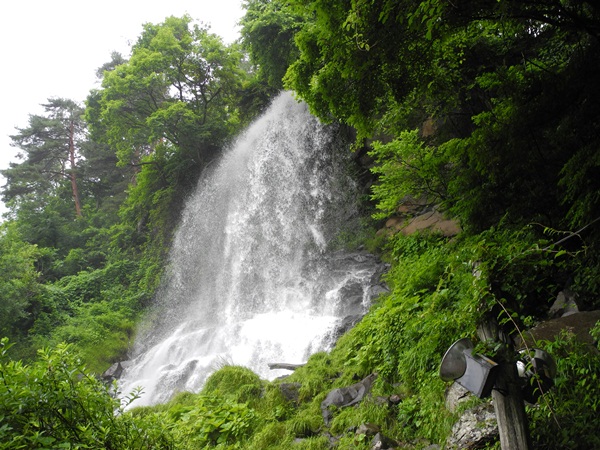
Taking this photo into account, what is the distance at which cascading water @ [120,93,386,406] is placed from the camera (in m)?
11.8

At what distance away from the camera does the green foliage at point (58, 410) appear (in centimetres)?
211

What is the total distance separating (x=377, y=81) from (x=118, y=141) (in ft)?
63.9

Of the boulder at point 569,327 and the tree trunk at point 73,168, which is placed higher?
the tree trunk at point 73,168

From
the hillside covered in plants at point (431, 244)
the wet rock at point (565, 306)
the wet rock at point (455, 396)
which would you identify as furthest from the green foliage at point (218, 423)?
the wet rock at point (565, 306)

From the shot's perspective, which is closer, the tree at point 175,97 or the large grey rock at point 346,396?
the large grey rock at point 346,396

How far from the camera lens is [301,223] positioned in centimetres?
1622

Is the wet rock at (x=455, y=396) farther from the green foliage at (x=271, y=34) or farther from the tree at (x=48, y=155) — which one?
the tree at (x=48, y=155)

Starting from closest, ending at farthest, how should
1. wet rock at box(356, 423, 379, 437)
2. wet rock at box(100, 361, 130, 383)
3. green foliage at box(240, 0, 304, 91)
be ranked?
wet rock at box(356, 423, 379, 437)
wet rock at box(100, 361, 130, 383)
green foliage at box(240, 0, 304, 91)

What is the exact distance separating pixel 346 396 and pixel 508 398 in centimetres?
379

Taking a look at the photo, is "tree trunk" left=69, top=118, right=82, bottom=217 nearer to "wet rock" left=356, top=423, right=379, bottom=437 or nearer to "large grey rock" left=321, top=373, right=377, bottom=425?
"large grey rock" left=321, top=373, right=377, bottom=425

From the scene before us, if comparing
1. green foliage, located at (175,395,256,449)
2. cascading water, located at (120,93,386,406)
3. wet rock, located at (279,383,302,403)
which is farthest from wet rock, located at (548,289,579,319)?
cascading water, located at (120,93,386,406)

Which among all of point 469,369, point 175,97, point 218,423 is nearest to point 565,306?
point 469,369

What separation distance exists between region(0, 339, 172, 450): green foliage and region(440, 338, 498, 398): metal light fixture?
2.29m

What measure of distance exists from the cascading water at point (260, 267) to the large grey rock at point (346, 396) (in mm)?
3701
